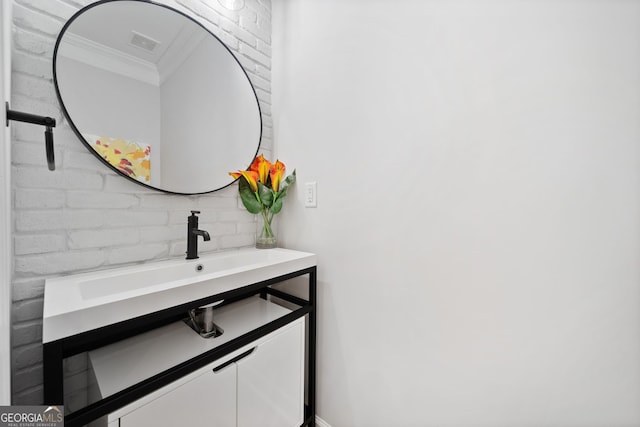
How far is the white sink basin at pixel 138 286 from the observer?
0.62 meters

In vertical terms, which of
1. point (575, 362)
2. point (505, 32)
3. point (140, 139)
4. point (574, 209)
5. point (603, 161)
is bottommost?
point (575, 362)

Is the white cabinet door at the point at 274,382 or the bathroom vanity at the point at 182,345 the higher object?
the bathroom vanity at the point at 182,345

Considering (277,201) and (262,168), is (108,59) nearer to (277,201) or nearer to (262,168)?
(262,168)

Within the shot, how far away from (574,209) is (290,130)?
3.93 ft

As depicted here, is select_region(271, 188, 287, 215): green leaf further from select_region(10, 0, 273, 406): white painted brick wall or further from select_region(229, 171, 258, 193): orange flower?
select_region(10, 0, 273, 406): white painted brick wall

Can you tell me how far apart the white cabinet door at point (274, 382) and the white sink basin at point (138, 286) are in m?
0.28

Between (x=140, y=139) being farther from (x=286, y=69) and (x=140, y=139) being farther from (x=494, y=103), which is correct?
(x=494, y=103)

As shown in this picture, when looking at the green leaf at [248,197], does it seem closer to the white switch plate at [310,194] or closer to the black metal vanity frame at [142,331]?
the white switch plate at [310,194]

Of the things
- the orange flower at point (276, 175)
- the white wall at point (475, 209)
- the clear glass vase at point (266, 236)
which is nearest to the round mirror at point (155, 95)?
the orange flower at point (276, 175)

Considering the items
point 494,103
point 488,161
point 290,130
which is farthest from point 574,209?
point 290,130

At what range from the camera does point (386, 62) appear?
42.3 inches

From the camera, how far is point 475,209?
0.88m

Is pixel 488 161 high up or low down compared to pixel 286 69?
down

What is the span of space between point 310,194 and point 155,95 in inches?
31.0
